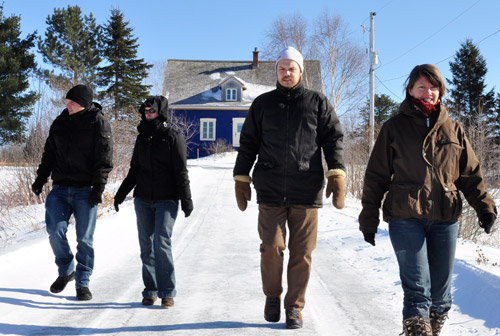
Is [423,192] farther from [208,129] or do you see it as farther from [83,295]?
[208,129]

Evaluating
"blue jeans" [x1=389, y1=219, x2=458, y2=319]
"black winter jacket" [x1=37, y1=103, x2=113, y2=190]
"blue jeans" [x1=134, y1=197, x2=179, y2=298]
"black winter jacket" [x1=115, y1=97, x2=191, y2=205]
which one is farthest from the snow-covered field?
"black winter jacket" [x1=37, y1=103, x2=113, y2=190]

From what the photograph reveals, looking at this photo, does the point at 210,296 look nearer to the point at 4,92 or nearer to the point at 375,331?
the point at 375,331

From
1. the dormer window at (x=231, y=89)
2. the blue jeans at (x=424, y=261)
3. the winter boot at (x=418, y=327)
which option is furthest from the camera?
the dormer window at (x=231, y=89)

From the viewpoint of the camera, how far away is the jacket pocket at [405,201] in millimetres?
3391

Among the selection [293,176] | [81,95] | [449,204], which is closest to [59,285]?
[81,95]

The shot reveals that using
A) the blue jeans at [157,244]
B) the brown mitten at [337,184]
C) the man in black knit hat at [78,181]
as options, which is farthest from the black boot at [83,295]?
the brown mitten at [337,184]

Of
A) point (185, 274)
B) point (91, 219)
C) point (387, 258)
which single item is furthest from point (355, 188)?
point (91, 219)

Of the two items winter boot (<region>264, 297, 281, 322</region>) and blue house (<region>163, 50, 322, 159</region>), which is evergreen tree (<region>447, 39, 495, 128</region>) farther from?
winter boot (<region>264, 297, 281, 322</region>)

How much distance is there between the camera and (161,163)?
16.3ft

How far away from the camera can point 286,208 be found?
439 cm

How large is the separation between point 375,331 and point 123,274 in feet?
11.1

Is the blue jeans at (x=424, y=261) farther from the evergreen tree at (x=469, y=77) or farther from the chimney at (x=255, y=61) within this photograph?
the chimney at (x=255, y=61)

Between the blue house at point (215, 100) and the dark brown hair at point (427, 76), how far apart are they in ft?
117

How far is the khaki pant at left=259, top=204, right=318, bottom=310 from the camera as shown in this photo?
429 centimetres
